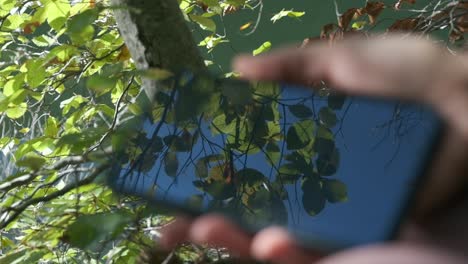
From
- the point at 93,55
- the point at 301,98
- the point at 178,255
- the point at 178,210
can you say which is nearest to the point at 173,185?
the point at 178,210

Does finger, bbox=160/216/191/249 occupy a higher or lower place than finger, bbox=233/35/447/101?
lower

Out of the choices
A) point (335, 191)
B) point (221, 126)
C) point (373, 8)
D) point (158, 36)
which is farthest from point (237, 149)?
point (373, 8)

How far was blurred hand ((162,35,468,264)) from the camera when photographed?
40 cm

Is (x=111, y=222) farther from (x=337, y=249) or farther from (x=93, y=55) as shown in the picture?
(x=93, y=55)

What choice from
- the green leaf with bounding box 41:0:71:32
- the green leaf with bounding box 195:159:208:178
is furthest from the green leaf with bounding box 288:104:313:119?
the green leaf with bounding box 41:0:71:32

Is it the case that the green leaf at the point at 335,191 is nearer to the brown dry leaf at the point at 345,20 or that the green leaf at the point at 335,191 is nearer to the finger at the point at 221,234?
the finger at the point at 221,234

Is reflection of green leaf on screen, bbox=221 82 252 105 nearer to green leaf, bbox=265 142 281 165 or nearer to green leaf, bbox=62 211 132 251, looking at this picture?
green leaf, bbox=265 142 281 165

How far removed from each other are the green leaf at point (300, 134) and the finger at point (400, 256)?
0.26m

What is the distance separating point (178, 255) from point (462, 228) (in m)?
0.58

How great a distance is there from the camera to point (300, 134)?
28.1 inches

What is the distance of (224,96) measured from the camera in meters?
0.68

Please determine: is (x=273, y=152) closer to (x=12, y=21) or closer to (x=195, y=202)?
(x=195, y=202)

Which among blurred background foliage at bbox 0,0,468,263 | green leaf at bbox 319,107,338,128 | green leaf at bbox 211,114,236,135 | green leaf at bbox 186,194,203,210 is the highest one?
green leaf at bbox 319,107,338,128

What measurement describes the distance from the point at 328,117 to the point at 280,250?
0.73 ft
